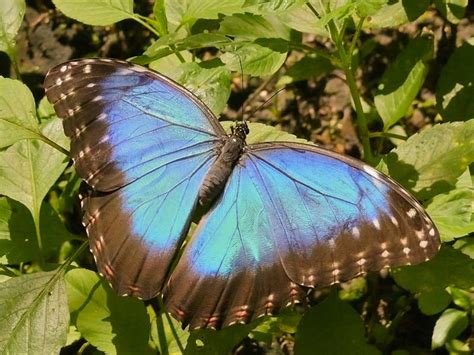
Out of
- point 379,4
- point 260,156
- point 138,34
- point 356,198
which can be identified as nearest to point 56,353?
point 260,156

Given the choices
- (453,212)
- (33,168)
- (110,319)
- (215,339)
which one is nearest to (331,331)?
(215,339)

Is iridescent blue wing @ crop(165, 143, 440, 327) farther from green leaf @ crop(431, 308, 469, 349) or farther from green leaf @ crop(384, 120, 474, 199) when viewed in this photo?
green leaf @ crop(431, 308, 469, 349)

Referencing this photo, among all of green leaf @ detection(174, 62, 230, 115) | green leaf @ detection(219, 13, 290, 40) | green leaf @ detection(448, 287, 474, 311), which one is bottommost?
green leaf @ detection(448, 287, 474, 311)

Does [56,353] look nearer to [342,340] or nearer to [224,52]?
[342,340]

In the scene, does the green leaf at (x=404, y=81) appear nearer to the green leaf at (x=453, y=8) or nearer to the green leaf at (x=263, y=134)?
the green leaf at (x=453, y=8)

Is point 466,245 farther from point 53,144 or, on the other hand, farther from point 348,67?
point 53,144

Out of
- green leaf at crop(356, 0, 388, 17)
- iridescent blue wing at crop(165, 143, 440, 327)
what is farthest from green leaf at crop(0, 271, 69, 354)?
green leaf at crop(356, 0, 388, 17)
